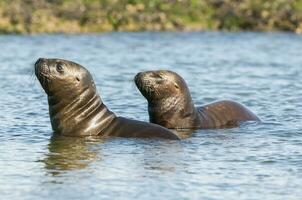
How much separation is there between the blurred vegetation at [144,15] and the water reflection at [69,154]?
100 ft

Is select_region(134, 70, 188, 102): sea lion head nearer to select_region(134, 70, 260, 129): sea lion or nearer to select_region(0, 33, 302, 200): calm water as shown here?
select_region(134, 70, 260, 129): sea lion

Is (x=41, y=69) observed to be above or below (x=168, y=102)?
above

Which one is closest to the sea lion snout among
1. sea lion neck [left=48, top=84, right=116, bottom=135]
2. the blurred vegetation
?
sea lion neck [left=48, top=84, right=116, bottom=135]

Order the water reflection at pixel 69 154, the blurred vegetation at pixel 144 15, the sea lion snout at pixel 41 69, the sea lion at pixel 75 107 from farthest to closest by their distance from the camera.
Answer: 1. the blurred vegetation at pixel 144 15
2. the sea lion at pixel 75 107
3. the sea lion snout at pixel 41 69
4. the water reflection at pixel 69 154

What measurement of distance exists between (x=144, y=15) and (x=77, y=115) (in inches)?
1369

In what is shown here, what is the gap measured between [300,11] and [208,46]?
12.8m

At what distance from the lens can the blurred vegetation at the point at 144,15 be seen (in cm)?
4750

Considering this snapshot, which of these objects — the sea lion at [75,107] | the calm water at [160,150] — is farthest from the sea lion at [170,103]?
the sea lion at [75,107]

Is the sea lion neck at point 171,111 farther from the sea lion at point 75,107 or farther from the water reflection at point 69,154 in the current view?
the water reflection at point 69,154

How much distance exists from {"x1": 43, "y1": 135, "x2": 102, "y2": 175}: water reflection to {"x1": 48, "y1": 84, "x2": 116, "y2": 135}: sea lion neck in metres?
0.21

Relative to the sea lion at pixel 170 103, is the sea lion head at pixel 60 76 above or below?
above

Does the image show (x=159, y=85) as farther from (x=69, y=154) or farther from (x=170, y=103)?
(x=69, y=154)

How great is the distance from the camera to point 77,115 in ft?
51.6

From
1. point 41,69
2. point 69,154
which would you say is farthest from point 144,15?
point 69,154
